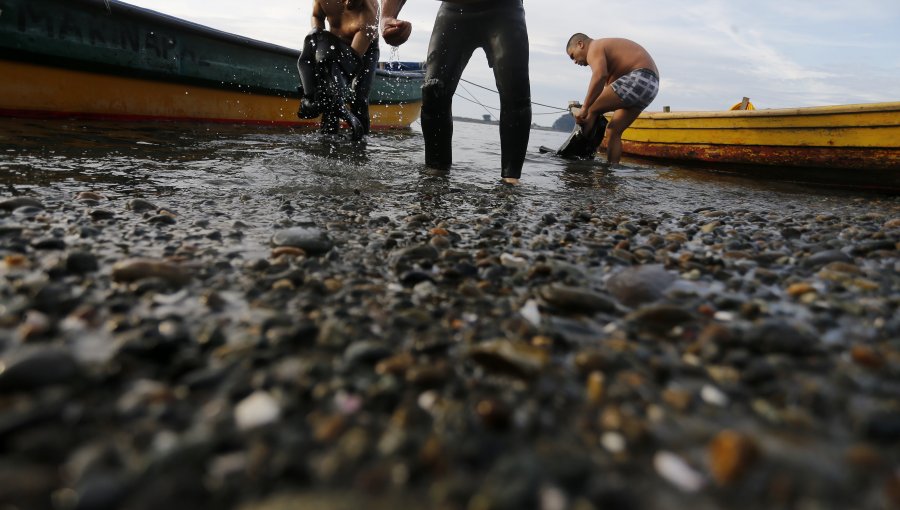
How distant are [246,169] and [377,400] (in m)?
3.85

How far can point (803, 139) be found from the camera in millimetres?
7641

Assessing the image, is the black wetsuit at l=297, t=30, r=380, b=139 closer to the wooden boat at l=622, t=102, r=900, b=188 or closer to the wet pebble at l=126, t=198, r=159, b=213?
the wet pebble at l=126, t=198, r=159, b=213

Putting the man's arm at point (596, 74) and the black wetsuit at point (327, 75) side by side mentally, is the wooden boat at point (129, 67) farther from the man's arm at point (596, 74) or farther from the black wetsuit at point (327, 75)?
the man's arm at point (596, 74)

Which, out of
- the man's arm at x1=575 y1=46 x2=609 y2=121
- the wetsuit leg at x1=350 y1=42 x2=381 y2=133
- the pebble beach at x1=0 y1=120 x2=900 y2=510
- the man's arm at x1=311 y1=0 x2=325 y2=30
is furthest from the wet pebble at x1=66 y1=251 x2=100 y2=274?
the man's arm at x1=575 y1=46 x2=609 y2=121

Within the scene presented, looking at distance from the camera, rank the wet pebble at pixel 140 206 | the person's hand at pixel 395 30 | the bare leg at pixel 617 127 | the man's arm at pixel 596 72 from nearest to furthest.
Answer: the wet pebble at pixel 140 206
the person's hand at pixel 395 30
the man's arm at pixel 596 72
the bare leg at pixel 617 127

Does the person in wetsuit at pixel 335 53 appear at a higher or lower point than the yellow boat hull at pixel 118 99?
higher

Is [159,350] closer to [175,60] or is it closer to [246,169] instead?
[246,169]

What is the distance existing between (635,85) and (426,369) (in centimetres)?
870

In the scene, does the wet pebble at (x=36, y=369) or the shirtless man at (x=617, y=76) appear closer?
the wet pebble at (x=36, y=369)

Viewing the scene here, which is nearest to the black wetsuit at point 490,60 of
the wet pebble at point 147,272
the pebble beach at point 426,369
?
the pebble beach at point 426,369

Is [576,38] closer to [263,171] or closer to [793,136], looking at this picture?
[793,136]

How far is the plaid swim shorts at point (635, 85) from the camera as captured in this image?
840cm

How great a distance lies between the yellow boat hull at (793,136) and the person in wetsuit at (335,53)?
671 centimetres

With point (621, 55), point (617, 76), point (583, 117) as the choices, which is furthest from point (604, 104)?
point (621, 55)
